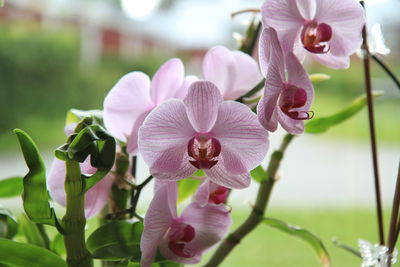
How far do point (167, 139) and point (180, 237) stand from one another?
0.09 metres

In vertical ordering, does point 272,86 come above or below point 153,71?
above

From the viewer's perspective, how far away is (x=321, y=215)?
68.0 inches

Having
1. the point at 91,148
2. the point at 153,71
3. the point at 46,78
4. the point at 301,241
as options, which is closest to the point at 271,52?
the point at 91,148

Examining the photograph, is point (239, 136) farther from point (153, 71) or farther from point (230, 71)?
point (153, 71)

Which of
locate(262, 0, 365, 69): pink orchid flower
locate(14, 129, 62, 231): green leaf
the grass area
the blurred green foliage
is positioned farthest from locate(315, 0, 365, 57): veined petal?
the blurred green foliage

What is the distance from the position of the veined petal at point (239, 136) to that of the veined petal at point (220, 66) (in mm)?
88

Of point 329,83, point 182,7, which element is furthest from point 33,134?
point 329,83

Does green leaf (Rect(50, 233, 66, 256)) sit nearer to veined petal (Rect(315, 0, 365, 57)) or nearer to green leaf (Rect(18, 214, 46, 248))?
green leaf (Rect(18, 214, 46, 248))

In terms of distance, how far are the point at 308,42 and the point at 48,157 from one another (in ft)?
4.91

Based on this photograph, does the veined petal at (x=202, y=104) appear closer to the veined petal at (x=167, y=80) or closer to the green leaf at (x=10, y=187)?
the veined petal at (x=167, y=80)

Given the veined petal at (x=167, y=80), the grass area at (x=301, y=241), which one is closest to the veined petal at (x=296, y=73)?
the veined petal at (x=167, y=80)

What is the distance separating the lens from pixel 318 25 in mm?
365

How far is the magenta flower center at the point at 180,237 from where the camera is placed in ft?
1.26

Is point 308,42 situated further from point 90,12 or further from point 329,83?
point 90,12
